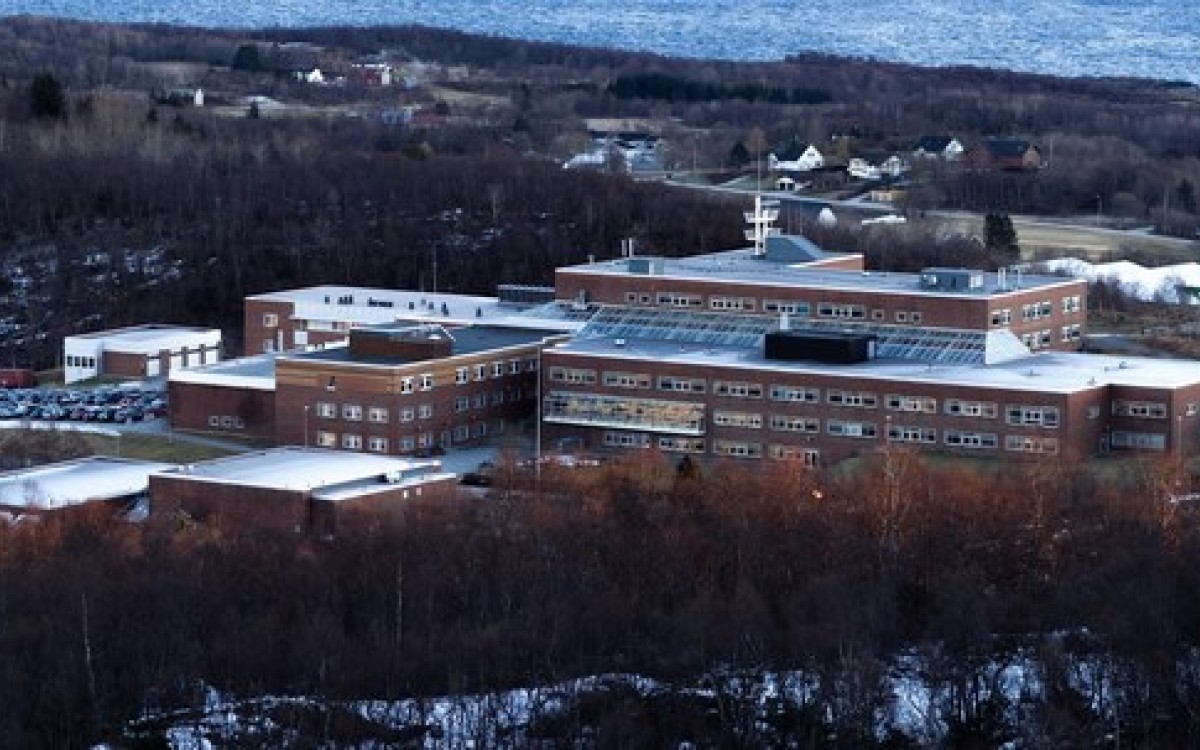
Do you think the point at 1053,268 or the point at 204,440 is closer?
the point at 204,440

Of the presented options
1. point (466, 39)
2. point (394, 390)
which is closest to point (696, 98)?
point (466, 39)

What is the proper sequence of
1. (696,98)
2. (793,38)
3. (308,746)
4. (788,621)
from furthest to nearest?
(793,38)
(696,98)
(788,621)
(308,746)

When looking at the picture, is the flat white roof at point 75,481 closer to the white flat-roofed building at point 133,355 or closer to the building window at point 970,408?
the white flat-roofed building at point 133,355

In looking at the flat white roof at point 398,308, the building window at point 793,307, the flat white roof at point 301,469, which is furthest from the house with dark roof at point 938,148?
the flat white roof at point 301,469

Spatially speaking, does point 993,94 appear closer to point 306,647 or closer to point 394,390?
point 394,390

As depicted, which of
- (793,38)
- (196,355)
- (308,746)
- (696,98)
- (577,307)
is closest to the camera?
(308,746)

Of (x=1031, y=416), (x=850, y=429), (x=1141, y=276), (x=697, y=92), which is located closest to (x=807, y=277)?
(x=850, y=429)
